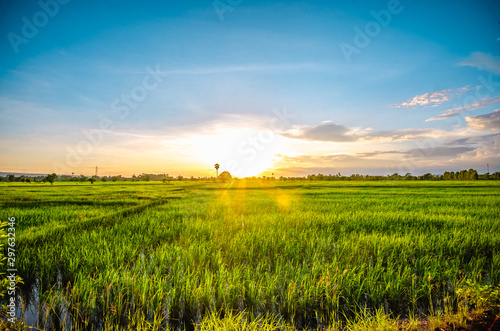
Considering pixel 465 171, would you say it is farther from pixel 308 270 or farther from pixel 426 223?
pixel 308 270

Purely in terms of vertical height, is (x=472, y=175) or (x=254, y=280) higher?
(x=472, y=175)

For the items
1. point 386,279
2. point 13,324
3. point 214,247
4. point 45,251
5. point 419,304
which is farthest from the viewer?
point 214,247

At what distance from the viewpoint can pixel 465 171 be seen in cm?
6975

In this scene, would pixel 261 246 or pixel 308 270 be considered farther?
pixel 261 246

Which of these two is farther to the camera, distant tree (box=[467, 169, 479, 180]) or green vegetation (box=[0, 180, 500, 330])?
distant tree (box=[467, 169, 479, 180])

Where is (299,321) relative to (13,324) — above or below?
below

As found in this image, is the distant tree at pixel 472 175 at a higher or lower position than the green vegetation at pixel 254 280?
higher

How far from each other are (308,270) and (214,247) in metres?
2.13

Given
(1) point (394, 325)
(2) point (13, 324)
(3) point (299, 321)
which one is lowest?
(3) point (299, 321)

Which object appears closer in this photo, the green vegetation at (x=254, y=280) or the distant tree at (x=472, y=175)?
the green vegetation at (x=254, y=280)

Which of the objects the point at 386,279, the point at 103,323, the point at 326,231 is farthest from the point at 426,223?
the point at 103,323

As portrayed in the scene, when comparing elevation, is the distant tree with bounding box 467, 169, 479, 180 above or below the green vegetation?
above

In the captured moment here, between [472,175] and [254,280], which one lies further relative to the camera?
[472,175]

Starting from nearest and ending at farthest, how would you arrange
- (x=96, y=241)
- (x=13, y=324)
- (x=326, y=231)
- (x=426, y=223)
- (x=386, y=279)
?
1. (x=13, y=324)
2. (x=386, y=279)
3. (x=96, y=241)
4. (x=326, y=231)
5. (x=426, y=223)
